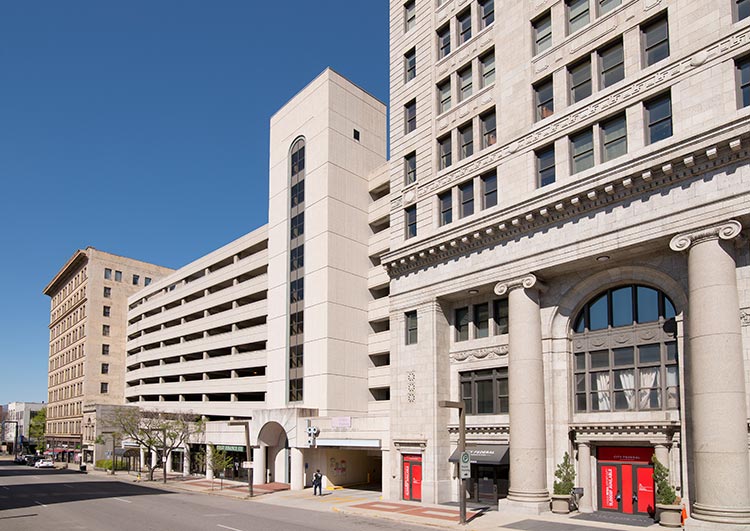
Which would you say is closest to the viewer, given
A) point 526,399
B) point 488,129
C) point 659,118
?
point 659,118

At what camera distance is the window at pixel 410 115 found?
38.9 meters

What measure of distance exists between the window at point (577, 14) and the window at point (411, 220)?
12.8 metres

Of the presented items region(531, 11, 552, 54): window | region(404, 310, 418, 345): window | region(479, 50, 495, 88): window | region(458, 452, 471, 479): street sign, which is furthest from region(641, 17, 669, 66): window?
region(458, 452, 471, 479): street sign

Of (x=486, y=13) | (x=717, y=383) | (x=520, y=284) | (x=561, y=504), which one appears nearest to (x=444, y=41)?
(x=486, y=13)

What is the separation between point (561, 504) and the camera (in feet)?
90.0

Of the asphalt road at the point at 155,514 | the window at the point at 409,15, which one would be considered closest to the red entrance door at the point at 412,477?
the asphalt road at the point at 155,514

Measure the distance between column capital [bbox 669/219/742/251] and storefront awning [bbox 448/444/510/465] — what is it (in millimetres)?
12756

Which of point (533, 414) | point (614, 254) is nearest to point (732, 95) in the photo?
point (614, 254)

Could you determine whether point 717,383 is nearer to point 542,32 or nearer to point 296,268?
point 542,32

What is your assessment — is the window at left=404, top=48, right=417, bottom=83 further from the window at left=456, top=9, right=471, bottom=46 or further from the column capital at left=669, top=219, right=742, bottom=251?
the column capital at left=669, top=219, right=742, bottom=251

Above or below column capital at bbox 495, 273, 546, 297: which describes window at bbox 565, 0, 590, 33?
above

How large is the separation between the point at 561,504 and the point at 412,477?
9405mm

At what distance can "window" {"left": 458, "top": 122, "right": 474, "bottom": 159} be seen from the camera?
34688 millimetres

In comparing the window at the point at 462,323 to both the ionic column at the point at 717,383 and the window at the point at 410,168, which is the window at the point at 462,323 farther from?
the ionic column at the point at 717,383
